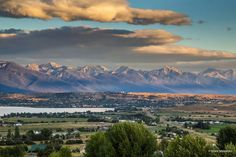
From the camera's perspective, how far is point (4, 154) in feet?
389

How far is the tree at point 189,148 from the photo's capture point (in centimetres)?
7225

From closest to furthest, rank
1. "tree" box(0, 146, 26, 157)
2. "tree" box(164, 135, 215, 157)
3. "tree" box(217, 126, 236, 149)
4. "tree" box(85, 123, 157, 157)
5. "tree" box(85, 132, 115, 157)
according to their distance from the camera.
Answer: "tree" box(164, 135, 215, 157)
"tree" box(85, 123, 157, 157)
"tree" box(85, 132, 115, 157)
"tree" box(217, 126, 236, 149)
"tree" box(0, 146, 26, 157)

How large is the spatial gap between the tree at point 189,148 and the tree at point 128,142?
13618 millimetres

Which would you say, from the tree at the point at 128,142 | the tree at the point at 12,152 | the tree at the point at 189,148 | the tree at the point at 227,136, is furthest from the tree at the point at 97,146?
the tree at the point at 12,152

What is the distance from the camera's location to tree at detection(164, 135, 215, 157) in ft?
237

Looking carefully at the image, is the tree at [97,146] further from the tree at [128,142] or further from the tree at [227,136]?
the tree at [227,136]

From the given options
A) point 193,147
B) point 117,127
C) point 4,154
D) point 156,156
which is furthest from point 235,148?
point 4,154

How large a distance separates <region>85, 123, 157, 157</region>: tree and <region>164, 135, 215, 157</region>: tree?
13.6m

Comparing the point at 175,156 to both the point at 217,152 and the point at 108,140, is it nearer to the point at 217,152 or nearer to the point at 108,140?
the point at 217,152

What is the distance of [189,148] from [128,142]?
18.0 meters

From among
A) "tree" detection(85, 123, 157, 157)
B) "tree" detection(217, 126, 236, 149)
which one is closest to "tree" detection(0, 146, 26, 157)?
"tree" detection(85, 123, 157, 157)

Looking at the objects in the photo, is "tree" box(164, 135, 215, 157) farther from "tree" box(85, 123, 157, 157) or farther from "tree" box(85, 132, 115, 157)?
"tree" box(85, 132, 115, 157)

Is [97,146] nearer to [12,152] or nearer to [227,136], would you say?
[227,136]

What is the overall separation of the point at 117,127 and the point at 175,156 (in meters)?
20.4
